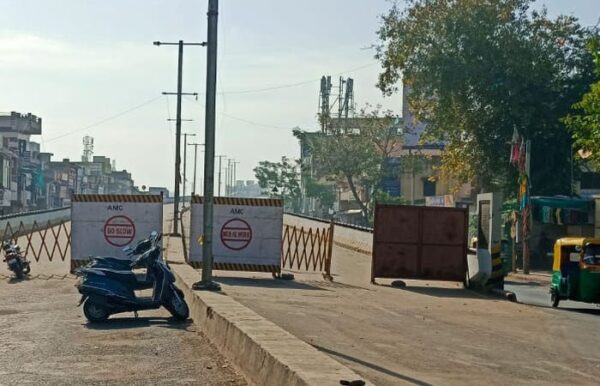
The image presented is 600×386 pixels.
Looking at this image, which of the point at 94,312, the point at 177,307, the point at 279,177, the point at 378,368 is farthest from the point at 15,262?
the point at 279,177

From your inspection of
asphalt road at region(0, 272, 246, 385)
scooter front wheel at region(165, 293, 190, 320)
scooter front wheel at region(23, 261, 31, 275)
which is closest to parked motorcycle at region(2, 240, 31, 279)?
scooter front wheel at region(23, 261, 31, 275)

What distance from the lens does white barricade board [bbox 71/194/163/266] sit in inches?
948

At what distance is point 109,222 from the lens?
2416 centimetres

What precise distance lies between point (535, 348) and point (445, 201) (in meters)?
54.0

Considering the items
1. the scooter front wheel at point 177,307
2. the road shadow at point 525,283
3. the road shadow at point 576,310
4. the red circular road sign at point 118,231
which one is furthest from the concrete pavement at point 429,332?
the road shadow at point 525,283

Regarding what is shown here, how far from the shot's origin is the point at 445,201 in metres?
66.1

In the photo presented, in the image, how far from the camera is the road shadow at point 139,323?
45.0 feet

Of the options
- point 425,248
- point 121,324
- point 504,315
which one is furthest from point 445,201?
point 121,324

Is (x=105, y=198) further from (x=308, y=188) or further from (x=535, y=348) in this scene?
(x=308, y=188)

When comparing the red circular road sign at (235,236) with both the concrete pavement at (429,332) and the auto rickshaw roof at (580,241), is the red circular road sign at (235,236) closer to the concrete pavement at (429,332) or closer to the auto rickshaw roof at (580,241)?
the concrete pavement at (429,332)

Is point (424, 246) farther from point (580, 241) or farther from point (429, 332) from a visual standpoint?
point (429, 332)

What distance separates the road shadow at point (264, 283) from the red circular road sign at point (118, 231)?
2.50 meters

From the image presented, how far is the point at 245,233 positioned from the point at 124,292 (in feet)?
35.1

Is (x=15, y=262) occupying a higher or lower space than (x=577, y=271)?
lower
